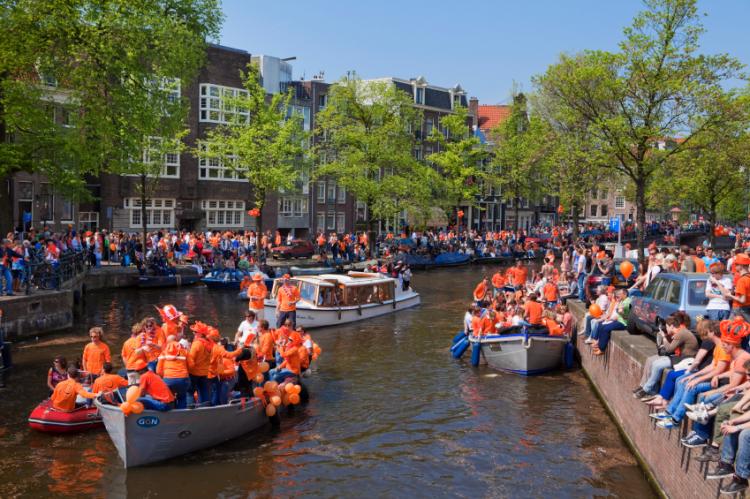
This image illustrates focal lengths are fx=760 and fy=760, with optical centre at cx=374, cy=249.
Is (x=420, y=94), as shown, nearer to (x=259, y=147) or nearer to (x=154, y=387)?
(x=259, y=147)

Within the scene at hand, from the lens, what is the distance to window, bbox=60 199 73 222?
45.7 meters

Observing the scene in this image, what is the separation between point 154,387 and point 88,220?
38.3 m

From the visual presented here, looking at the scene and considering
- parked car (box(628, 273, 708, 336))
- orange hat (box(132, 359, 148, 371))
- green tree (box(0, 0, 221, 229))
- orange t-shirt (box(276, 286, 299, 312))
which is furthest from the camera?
green tree (box(0, 0, 221, 229))

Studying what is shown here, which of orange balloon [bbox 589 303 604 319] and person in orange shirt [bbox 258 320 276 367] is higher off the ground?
orange balloon [bbox 589 303 604 319]

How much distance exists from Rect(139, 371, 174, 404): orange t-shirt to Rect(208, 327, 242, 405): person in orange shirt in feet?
3.77

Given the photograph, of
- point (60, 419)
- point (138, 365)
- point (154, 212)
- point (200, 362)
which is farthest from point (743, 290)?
point (154, 212)

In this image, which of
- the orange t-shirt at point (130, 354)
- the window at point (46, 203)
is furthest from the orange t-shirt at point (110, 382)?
the window at point (46, 203)

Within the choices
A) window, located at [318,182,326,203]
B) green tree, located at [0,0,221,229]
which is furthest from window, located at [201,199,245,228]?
green tree, located at [0,0,221,229]

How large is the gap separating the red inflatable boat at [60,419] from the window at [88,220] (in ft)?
113

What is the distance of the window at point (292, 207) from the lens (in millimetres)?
62628

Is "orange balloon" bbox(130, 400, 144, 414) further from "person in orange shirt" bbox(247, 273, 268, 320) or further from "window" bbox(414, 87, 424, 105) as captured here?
"window" bbox(414, 87, 424, 105)

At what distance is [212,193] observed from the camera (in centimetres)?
5538

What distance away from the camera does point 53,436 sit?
15055 millimetres

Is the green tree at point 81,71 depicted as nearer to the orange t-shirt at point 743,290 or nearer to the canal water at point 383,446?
the canal water at point 383,446
